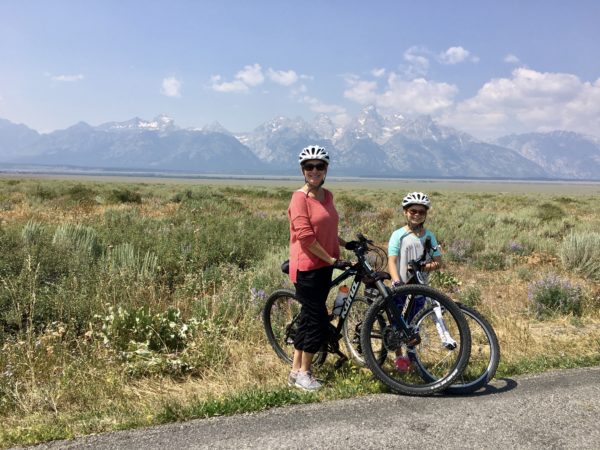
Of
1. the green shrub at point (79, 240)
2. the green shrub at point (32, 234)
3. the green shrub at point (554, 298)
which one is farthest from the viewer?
the green shrub at point (79, 240)

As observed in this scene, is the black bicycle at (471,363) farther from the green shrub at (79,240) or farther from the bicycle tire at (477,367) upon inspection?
the green shrub at (79,240)

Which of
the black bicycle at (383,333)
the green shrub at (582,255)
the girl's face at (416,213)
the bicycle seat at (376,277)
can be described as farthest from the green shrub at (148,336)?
the green shrub at (582,255)

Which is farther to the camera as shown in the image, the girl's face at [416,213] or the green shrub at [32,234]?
the green shrub at [32,234]

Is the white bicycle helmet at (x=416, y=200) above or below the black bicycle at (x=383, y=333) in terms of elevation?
above

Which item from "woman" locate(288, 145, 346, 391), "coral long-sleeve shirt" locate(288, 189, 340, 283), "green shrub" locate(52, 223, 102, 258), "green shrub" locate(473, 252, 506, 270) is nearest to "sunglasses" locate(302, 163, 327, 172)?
"woman" locate(288, 145, 346, 391)

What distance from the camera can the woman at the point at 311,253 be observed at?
388 centimetres

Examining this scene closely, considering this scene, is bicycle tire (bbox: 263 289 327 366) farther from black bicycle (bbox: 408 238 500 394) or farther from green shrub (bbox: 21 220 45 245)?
green shrub (bbox: 21 220 45 245)

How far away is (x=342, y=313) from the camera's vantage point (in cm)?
450

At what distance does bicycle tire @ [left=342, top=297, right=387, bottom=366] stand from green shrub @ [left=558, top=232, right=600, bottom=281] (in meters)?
7.60

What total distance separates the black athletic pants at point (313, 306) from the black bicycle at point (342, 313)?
0.69ft

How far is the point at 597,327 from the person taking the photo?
6.16 m

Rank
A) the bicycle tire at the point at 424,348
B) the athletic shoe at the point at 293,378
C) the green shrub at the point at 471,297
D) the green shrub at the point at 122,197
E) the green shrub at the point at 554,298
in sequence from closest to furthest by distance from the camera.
A: the bicycle tire at the point at 424,348 → the athletic shoe at the point at 293,378 → the green shrub at the point at 554,298 → the green shrub at the point at 471,297 → the green shrub at the point at 122,197

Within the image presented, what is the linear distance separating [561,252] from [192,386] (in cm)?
1002

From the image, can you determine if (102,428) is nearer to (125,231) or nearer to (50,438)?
(50,438)
